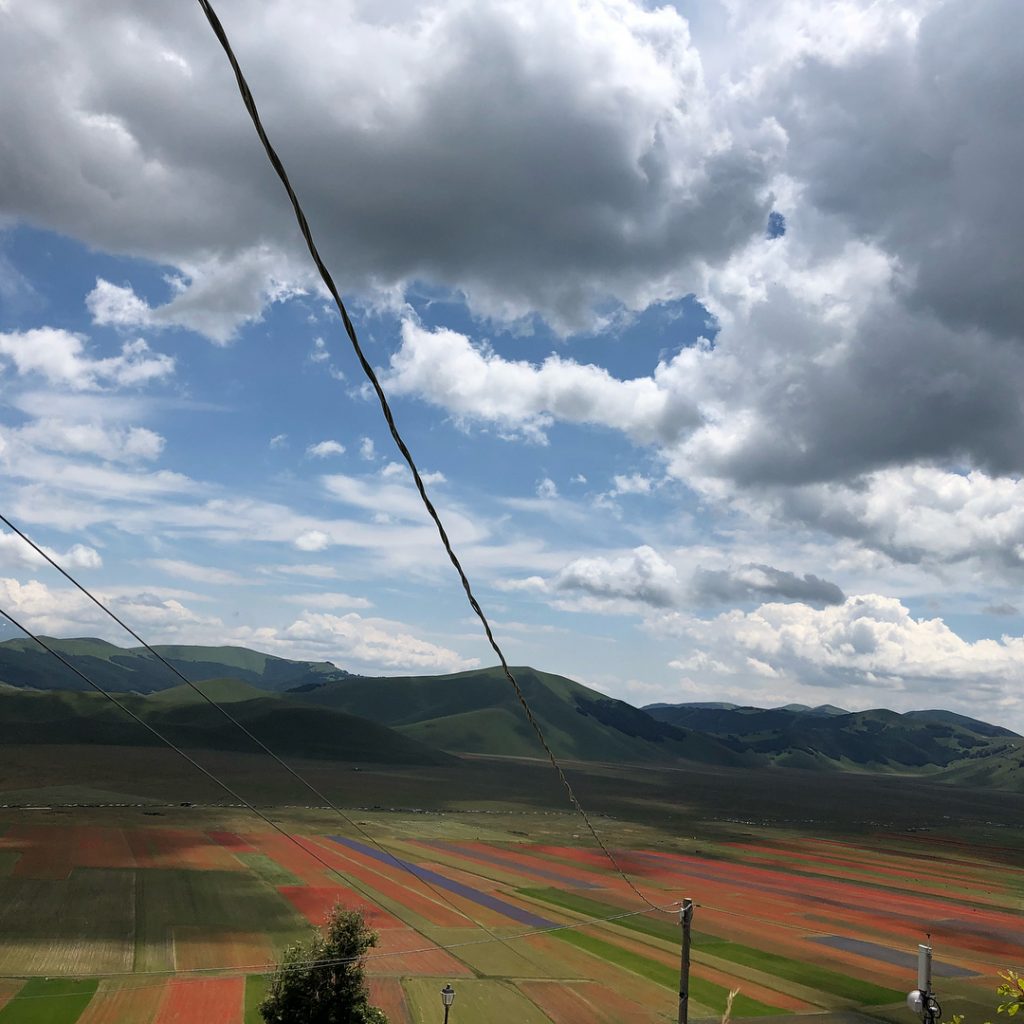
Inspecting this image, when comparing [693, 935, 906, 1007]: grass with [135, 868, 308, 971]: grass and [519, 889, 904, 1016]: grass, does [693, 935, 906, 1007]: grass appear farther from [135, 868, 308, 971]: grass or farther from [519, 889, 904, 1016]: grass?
[135, 868, 308, 971]: grass

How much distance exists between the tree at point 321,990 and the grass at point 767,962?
22504 millimetres

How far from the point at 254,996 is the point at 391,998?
736 cm

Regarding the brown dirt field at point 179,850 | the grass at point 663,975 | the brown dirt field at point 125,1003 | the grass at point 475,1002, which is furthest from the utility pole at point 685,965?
the brown dirt field at point 179,850

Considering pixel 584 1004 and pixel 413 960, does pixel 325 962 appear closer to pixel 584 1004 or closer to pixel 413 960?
pixel 413 960

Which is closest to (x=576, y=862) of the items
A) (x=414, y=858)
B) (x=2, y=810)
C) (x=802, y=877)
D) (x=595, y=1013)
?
(x=414, y=858)

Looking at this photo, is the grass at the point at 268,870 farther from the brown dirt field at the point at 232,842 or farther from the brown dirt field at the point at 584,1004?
the brown dirt field at the point at 584,1004

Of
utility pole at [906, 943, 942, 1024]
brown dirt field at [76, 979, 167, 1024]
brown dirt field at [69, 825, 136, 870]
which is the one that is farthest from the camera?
brown dirt field at [69, 825, 136, 870]

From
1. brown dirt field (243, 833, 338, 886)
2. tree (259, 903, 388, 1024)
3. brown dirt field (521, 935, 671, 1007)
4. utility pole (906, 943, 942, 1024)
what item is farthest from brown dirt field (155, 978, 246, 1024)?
utility pole (906, 943, 942, 1024)

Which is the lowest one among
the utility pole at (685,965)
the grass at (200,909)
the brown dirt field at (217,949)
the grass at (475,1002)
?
the grass at (200,909)

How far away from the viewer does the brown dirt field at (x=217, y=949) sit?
47.7 metres

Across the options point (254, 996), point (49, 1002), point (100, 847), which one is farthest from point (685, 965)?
point (100, 847)

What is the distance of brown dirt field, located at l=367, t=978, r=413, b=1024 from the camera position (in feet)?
127

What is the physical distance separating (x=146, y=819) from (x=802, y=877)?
90.2m

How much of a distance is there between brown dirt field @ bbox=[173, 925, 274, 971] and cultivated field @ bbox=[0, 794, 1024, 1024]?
0.79ft
